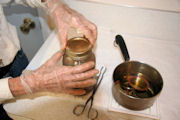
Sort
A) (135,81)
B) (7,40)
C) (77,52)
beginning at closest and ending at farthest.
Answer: (77,52)
(135,81)
(7,40)

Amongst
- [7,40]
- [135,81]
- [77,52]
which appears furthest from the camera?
[7,40]

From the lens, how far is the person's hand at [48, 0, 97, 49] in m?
0.61

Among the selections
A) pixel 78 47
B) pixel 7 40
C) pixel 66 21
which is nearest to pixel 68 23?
pixel 66 21

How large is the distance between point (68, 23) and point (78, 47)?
0.60ft

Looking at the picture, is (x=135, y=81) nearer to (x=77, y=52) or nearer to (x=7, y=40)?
(x=77, y=52)

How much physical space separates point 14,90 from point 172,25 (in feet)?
2.55

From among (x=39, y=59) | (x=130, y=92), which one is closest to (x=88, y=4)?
(x=39, y=59)

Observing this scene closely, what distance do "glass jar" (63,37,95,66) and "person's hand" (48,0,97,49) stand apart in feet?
0.24

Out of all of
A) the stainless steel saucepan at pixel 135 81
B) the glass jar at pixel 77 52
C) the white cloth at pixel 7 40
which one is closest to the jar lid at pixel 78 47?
the glass jar at pixel 77 52

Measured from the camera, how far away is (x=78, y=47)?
1.72 feet

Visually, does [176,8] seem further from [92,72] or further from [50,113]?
[50,113]

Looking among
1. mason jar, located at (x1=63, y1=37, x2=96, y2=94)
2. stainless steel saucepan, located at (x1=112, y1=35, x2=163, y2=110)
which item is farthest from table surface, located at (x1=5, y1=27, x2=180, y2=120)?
mason jar, located at (x1=63, y1=37, x2=96, y2=94)

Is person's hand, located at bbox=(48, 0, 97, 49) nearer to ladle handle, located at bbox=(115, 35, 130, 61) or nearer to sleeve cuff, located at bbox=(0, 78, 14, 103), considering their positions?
ladle handle, located at bbox=(115, 35, 130, 61)

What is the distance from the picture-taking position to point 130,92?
559mm
